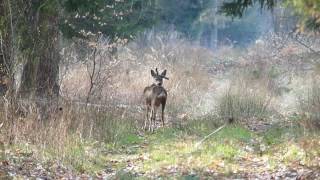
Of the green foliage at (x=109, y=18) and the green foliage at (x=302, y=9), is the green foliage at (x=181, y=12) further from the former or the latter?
the green foliage at (x=302, y=9)

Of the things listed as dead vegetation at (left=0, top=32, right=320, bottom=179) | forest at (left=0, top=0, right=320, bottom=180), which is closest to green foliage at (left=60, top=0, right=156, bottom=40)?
forest at (left=0, top=0, right=320, bottom=180)

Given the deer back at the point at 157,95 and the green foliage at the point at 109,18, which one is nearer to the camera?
the green foliage at the point at 109,18

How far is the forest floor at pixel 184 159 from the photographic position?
31.2ft

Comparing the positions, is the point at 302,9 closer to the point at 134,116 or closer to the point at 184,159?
the point at 184,159

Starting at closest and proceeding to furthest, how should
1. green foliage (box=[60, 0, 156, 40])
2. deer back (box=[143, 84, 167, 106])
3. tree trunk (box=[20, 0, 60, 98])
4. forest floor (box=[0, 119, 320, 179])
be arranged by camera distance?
forest floor (box=[0, 119, 320, 179]) < tree trunk (box=[20, 0, 60, 98]) < green foliage (box=[60, 0, 156, 40]) < deer back (box=[143, 84, 167, 106])

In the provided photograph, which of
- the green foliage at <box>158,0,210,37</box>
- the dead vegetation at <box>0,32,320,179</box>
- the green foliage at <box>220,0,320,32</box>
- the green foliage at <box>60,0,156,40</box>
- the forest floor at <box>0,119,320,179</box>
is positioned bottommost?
the forest floor at <box>0,119,320,179</box>

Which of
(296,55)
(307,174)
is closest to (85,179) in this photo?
(307,174)

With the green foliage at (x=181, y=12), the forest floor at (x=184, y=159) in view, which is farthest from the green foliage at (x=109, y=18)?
the green foliage at (x=181, y=12)

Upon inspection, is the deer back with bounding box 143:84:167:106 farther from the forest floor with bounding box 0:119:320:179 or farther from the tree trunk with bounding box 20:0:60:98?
the tree trunk with bounding box 20:0:60:98

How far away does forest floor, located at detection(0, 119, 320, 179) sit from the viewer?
31.2ft

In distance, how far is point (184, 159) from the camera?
10805mm

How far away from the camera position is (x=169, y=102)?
17328mm

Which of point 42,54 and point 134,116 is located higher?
point 42,54

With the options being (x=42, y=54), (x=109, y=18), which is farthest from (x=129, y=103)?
(x=109, y=18)
